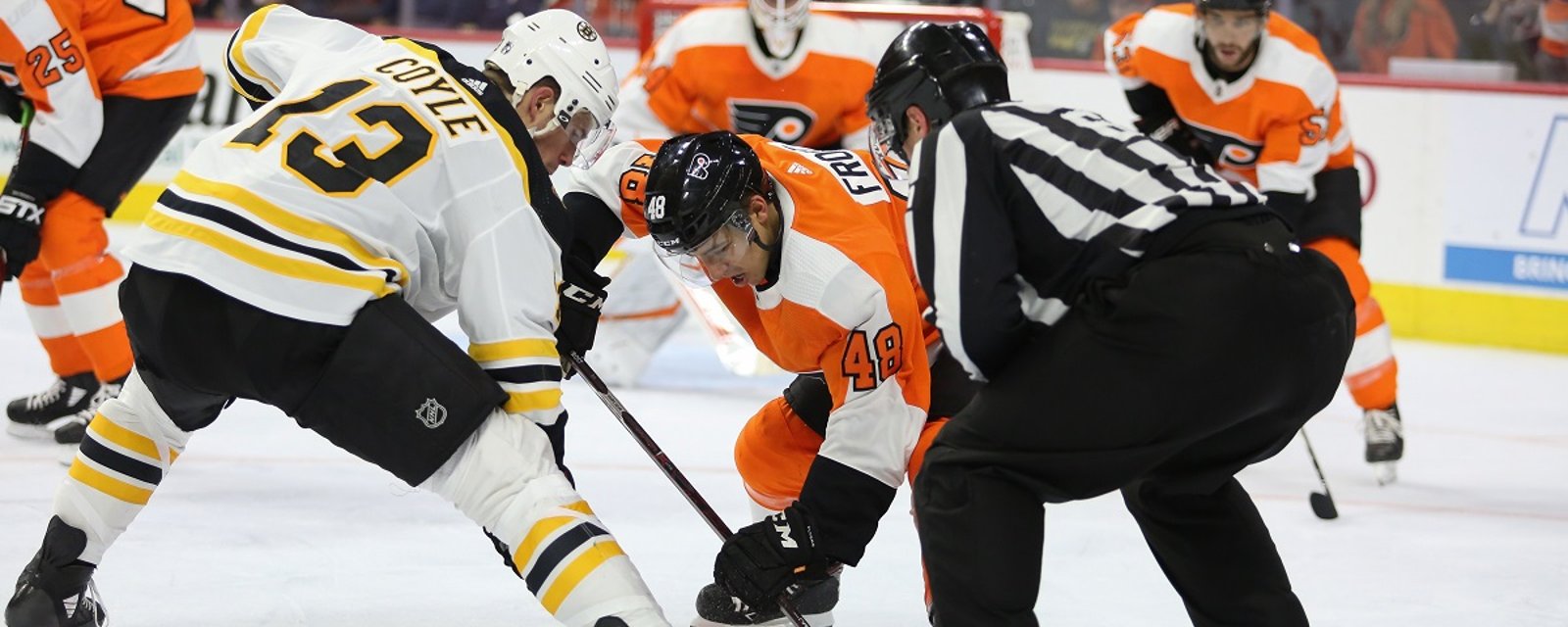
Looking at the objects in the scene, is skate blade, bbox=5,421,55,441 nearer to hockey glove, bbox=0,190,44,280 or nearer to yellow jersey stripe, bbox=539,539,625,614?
hockey glove, bbox=0,190,44,280

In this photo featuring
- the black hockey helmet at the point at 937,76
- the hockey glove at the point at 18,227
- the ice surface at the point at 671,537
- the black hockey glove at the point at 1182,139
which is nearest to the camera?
the black hockey helmet at the point at 937,76

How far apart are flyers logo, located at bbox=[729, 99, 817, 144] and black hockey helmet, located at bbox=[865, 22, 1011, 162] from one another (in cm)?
320

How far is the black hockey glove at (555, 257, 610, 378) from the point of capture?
2801mm

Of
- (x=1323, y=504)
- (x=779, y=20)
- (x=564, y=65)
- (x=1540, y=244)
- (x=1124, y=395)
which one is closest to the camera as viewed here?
(x=1124, y=395)

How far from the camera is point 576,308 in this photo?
2.81m

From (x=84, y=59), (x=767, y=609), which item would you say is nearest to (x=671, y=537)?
(x=767, y=609)

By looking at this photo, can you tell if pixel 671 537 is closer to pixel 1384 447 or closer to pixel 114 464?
pixel 114 464

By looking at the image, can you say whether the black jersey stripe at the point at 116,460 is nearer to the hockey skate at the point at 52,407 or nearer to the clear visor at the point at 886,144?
the clear visor at the point at 886,144

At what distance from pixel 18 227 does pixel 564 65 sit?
190cm

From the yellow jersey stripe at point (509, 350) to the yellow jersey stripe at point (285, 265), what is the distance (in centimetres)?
15

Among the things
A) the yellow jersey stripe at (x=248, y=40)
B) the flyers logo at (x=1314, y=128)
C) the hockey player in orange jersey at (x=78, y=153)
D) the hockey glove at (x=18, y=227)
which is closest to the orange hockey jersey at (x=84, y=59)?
the hockey player in orange jersey at (x=78, y=153)

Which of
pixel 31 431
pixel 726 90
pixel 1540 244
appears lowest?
pixel 1540 244

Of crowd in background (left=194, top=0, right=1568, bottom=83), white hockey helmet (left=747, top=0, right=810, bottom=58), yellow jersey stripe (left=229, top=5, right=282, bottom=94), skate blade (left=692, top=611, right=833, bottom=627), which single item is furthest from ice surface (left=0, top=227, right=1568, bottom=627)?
crowd in background (left=194, top=0, right=1568, bottom=83)

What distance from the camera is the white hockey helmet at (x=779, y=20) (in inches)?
215
